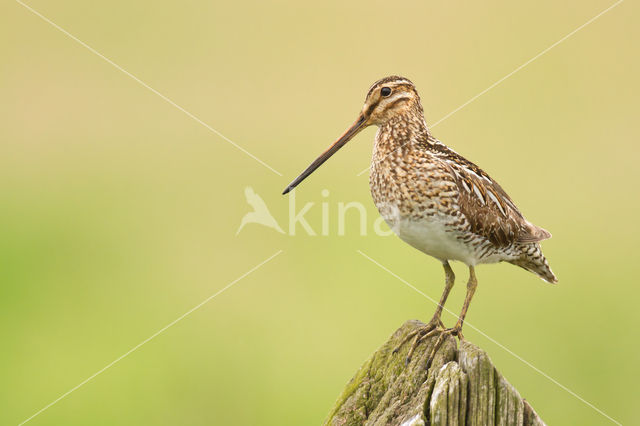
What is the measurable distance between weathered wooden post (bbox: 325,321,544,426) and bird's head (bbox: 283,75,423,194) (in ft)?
6.04

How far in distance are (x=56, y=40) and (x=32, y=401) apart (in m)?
11.1

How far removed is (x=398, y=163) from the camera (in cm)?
530

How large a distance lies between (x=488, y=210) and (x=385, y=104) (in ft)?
3.11

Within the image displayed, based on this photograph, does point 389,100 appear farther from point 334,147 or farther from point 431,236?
point 431,236

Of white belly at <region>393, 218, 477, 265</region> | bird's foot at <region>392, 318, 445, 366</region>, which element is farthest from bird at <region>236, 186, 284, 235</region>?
bird's foot at <region>392, 318, 445, 366</region>

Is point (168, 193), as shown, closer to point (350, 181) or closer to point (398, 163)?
point (350, 181)

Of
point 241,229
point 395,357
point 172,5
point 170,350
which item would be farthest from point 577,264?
point 172,5

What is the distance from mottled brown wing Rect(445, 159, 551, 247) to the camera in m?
5.20

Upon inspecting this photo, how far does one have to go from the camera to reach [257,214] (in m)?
11.2

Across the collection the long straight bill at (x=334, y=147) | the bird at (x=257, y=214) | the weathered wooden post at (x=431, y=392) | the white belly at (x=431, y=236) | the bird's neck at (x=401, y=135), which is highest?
the bird at (x=257, y=214)

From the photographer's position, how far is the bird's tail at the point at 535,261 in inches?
224

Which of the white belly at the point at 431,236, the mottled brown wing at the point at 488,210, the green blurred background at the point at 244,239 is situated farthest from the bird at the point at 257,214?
the white belly at the point at 431,236

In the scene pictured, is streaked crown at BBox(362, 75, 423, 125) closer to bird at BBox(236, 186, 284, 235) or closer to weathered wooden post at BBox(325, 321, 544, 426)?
weathered wooden post at BBox(325, 321, 544, 426)

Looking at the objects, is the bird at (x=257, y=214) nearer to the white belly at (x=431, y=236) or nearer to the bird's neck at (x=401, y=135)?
the bird's neck at (x=401, y=135)
